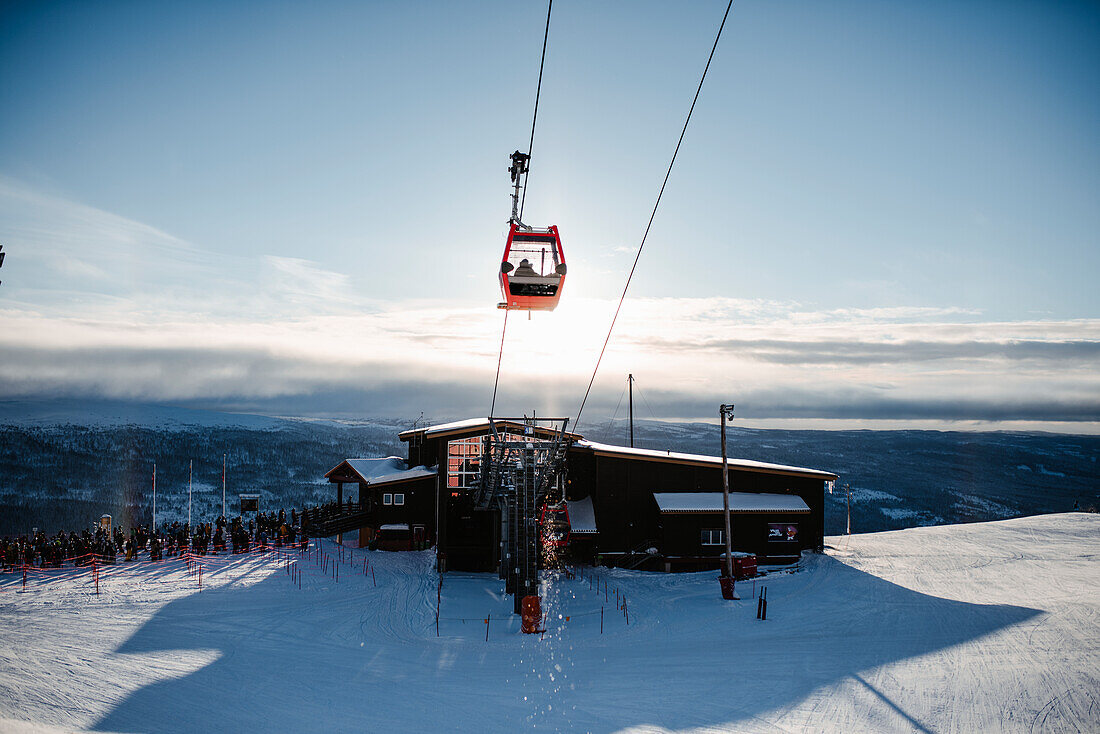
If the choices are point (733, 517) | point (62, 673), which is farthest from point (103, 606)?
point (733, 517)

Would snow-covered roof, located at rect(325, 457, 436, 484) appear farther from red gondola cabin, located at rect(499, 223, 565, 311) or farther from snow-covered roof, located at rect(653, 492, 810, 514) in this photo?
red gondola cabin, located at rect(499, 223, 565, 311)

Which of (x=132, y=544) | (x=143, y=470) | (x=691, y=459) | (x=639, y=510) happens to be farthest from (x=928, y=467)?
(x=143, y=470)

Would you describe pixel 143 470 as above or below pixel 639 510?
below

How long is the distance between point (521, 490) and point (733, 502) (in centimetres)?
1371

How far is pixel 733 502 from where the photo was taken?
33219 mm

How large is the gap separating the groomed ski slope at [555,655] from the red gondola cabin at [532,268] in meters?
9.96

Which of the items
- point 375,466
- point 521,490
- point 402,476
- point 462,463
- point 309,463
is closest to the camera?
point 521,490

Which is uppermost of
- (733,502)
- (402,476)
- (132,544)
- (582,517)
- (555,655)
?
(402,476)

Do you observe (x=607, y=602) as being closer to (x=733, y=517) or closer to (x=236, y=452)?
(x=733, y=517)

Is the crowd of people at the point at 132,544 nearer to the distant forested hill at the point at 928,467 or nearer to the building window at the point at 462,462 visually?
the building window at the point at 462,462

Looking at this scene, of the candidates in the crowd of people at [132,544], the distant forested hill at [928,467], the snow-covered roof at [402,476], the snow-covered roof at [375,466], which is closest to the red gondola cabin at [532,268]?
the snow-covered roof at [402,476]

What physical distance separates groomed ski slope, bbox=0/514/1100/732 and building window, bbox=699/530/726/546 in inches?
178

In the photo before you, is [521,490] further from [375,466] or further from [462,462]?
[375,466]

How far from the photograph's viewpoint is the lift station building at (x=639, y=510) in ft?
106
